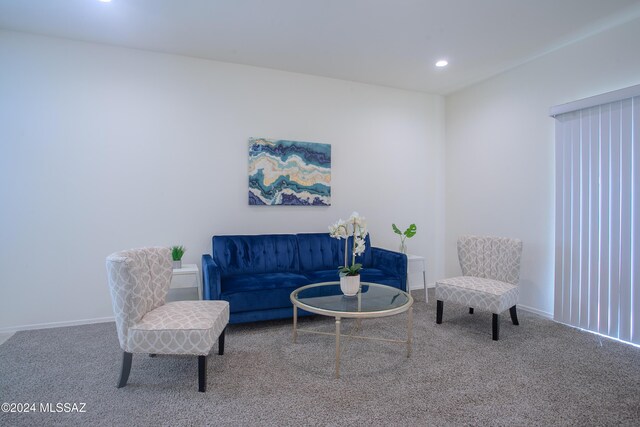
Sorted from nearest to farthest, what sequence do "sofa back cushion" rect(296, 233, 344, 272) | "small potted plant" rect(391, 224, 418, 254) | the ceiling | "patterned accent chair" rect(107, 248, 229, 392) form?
"patterned accent chair" rect(107, 248, 229, 392)
the ceiling
"sofa back cushion" rect(296, 233, 344, 272)
"small potted plant" rect(391, 224, 418, 254)

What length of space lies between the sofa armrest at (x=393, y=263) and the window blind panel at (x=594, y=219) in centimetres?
176

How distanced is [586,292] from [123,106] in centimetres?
510

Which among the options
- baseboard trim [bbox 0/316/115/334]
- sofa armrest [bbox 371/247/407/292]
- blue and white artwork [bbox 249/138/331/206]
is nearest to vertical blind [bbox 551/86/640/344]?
sofa armrest [bbox 371/247/407/292]

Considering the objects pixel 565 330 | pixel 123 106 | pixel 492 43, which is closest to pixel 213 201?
pixel 123 106

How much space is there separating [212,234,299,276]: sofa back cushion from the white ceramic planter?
120cm

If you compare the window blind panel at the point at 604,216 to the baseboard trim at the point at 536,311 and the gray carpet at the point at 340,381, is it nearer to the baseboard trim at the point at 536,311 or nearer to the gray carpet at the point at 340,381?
the gray carpet at the point at 340,381

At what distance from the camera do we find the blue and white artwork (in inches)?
164

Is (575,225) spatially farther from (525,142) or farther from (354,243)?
(354,243)

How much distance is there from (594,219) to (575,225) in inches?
7.3

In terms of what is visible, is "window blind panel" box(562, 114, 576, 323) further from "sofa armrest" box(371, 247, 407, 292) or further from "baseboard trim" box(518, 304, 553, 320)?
"sofa armrest" box(371, 247, 407, 292)

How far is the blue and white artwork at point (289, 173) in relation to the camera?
13.7 ft

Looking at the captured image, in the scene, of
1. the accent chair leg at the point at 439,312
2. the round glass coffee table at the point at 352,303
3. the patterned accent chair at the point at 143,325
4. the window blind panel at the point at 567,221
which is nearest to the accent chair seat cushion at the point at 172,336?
the patterned accent chair at the point at 143,325

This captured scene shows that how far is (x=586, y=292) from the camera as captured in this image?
3.34m

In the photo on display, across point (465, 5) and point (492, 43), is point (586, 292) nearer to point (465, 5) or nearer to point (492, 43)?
point (492, 43)
